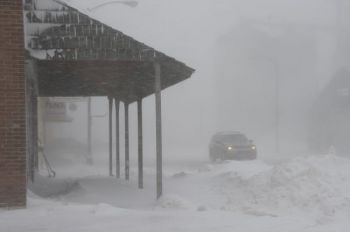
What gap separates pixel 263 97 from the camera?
208 feet

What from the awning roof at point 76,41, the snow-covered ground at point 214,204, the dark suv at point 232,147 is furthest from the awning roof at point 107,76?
the dark suv at point 232,147

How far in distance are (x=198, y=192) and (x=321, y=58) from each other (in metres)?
57.6

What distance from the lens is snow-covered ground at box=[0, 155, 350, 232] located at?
8.66 meters

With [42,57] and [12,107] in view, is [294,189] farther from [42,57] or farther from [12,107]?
[12,107]

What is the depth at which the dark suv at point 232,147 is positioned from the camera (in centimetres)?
3033

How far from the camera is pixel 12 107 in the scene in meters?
9.62

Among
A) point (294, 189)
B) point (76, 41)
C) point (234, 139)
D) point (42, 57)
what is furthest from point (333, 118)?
point (42, 57)

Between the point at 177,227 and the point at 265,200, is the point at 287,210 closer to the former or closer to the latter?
the point at 265,200

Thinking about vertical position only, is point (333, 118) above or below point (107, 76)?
below

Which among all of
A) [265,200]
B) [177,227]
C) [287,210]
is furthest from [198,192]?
[177,227]

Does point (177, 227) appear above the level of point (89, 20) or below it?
below

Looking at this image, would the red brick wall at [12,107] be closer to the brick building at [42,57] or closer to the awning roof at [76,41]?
the brick building at [42,57]

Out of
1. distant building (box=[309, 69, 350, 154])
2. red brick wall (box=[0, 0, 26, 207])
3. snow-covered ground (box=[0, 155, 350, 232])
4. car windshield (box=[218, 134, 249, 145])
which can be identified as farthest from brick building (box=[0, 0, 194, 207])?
distant building (box=[309, 69, 350, 154])

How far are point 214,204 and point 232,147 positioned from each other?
17798mm
